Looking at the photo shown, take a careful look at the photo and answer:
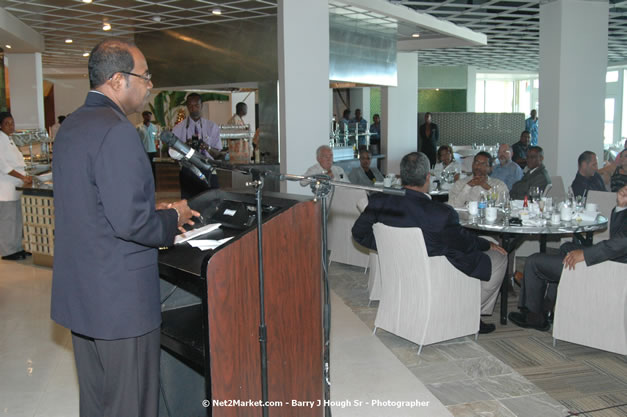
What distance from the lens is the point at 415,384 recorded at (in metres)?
3.52

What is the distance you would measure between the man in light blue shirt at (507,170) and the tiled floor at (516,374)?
10.5 ft

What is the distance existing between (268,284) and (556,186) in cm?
577

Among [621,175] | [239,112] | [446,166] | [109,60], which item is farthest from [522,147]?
[109,60]

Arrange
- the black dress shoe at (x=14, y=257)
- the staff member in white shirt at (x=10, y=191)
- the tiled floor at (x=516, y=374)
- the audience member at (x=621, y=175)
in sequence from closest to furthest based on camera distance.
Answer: the tiled floor at (x=516, y=374), the audience member at (x=621, y=175), the staff member in white shirt at (x=10, y=191), the black dress shoe at (x=14, y=257)

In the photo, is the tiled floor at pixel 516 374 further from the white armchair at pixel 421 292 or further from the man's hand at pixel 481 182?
the man's hand at pixel 481 182

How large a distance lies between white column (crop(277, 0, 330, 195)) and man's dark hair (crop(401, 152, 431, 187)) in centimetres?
302

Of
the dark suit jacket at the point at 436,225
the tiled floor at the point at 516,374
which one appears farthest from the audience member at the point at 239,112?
the dark suit jacket at the point at 436,225

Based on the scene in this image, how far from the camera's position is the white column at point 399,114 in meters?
15.5

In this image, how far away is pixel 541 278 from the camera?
4.44 meters

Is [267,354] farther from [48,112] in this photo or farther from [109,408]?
[48,112]

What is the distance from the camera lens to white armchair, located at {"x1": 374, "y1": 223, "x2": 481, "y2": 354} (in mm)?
3926

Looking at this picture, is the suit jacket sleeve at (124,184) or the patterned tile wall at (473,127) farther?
the patterned tile wall at (473,127)

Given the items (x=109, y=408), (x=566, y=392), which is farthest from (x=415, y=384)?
(x=109, y=408)

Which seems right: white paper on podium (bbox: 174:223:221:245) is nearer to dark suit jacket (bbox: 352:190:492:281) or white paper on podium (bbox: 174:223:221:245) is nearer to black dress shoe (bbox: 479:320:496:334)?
dark suit jacket (bbox: 352:190:492:281)
